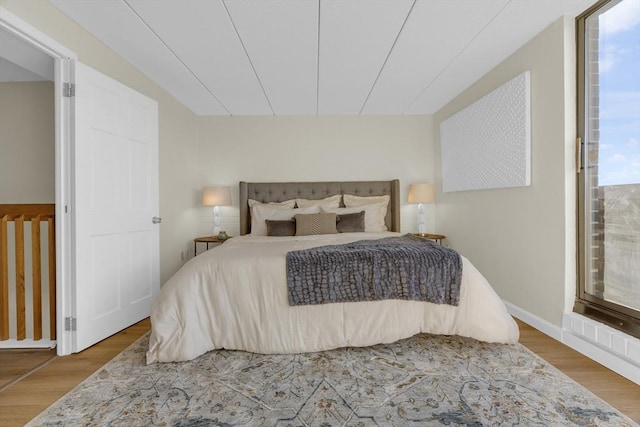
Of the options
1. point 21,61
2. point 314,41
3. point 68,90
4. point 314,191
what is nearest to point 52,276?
point 68,90

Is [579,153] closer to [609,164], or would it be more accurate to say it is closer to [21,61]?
[609,164]

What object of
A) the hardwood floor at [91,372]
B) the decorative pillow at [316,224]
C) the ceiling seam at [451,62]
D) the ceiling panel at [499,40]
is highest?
the ceiling panel at [499,40]

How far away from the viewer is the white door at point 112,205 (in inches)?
92.3

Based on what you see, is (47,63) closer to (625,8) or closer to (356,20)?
(356,20)

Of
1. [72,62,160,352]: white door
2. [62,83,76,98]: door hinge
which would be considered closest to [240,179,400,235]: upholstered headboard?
[72,62,160,352]: white door

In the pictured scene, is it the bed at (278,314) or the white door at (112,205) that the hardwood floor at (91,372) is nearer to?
the white door at (112,205)

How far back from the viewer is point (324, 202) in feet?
14.0

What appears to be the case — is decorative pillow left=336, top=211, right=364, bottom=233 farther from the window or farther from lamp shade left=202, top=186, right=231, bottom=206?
the window

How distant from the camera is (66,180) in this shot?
229cm

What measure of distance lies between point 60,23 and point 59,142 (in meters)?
0.83

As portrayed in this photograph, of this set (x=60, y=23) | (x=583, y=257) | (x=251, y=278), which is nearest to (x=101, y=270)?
(x=251, y=278)

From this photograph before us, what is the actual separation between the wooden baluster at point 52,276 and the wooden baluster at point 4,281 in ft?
1.08

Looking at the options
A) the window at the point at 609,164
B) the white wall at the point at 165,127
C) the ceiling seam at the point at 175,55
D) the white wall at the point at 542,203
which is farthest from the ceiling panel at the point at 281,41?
the window at the point at 609,164

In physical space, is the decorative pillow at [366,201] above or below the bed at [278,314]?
above
